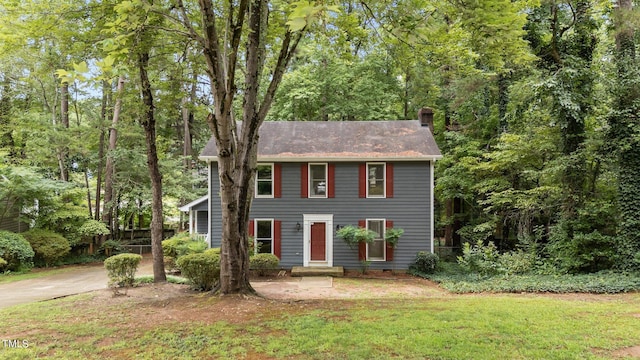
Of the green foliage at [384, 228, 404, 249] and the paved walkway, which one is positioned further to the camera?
the green foliage at [384, 228, 404, 249]

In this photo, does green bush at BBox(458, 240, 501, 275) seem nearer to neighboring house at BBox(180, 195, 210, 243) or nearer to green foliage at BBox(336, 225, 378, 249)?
green foliage at BBox(336, 225, 378, 249)

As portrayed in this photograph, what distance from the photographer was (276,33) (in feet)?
28.5

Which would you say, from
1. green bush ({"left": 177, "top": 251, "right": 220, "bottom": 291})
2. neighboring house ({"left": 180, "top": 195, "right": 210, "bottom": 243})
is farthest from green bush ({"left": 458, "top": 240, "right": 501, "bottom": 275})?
neighboring house ({"left": 180, "top": 195, "right": 210, "bottom": 243})

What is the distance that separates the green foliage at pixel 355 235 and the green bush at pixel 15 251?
38.6 feet

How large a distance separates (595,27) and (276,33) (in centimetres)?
1025

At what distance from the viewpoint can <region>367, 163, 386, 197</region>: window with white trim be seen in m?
14.4

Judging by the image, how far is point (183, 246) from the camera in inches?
541

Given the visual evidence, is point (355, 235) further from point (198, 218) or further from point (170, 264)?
point (198, 218)

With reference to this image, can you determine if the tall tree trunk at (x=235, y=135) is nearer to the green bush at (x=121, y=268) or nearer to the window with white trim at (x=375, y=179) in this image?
the green bush at (x=121, y=268)

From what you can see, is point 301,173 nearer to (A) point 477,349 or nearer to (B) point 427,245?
(B) point 427,245

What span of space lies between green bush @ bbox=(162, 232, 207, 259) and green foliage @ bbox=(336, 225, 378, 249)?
532 centimetres

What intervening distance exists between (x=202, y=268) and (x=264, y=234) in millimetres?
5670

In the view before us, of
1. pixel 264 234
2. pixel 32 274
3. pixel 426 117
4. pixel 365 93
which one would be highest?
pixel 365 93

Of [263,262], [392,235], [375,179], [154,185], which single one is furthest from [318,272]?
[154,185]
